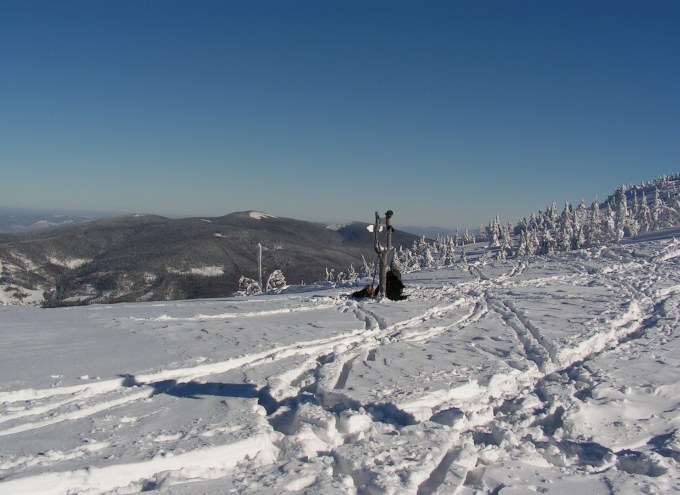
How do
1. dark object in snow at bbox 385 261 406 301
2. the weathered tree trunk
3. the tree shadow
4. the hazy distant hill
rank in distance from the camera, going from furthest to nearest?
the hazy distant hill
the weathered tree trunk
dark object in snow at bbox 385 261 406 301
the tree shadow

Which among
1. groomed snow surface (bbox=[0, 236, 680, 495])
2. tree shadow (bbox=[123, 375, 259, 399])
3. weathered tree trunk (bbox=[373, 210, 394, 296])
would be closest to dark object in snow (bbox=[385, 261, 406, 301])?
weathered tree trunk (bbox=[373, 210, 394, 296])

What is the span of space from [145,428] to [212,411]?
0.93 meters

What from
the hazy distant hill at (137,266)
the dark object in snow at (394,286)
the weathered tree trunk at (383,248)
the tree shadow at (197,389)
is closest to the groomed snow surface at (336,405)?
the tree shadow at (197,389)

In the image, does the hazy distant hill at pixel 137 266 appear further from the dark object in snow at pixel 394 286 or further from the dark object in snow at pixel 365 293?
the dark object in snow at pixel 394 286

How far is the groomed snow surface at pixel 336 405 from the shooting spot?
196 inches

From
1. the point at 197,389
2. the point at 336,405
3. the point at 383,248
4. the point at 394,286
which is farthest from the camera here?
the point at 383,248

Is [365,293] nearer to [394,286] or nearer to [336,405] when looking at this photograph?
[394,286]

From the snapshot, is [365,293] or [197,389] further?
[365,293]

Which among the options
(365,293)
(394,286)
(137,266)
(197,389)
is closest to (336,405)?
(197,389)

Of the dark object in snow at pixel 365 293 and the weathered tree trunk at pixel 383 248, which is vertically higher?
the weathered tree trunk at pixel 383 248

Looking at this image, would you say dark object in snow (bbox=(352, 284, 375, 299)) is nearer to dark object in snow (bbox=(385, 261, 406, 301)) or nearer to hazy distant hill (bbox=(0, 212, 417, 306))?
dark object in snow (bbox=(385, 261, 406, 301))

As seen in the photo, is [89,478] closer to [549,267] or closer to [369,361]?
[369,361]

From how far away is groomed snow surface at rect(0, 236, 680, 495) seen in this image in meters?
4.98

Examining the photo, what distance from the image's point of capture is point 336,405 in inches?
278
